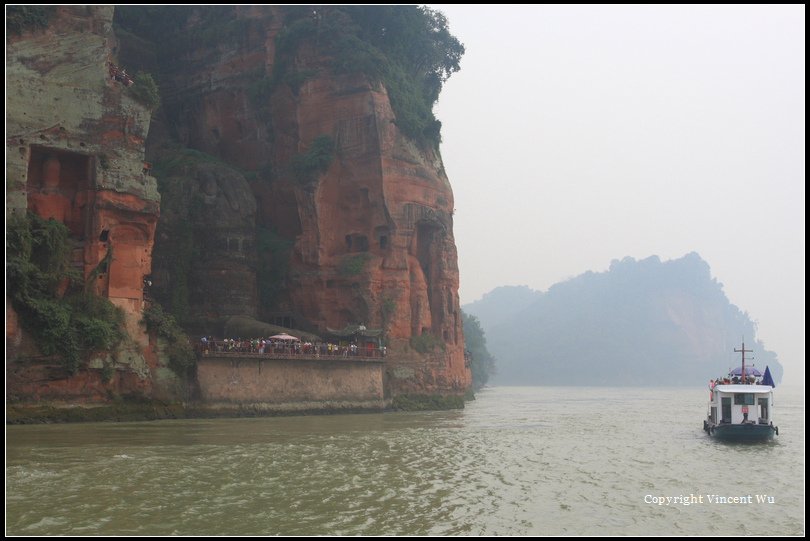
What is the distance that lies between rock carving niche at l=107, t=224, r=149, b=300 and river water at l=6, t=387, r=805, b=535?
851 centimetres

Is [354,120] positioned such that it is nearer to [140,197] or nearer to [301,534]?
[140,197]

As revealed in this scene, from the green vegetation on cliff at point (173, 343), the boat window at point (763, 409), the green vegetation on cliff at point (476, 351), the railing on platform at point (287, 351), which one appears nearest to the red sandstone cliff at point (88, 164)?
the green vegetation on cliff at point (173, 343)

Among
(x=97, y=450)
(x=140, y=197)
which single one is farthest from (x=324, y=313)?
(x=97, y=450)

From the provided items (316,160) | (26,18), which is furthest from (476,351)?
(26,18)

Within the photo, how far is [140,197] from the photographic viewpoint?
147ft

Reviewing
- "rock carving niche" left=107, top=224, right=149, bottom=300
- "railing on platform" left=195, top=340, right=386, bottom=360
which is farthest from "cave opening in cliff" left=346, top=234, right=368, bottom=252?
"rock carving niche" left=107, top=224, right=149, bottom=300

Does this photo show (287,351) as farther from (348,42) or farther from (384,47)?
(384,47)

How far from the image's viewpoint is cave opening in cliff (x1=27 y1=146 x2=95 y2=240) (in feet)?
140

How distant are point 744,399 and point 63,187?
35319 millimetres

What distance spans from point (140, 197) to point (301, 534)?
1271 inches

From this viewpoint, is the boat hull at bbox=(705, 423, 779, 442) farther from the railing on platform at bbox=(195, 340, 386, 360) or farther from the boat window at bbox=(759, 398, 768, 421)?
the railing on platform at bbox=(195, 340, 386, 360)

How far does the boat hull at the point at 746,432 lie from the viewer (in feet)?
114

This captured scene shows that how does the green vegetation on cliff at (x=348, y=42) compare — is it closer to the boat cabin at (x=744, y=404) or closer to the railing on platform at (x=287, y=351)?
the railing on platform at (x=287, y=351)

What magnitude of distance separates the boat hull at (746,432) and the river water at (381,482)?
466mm
